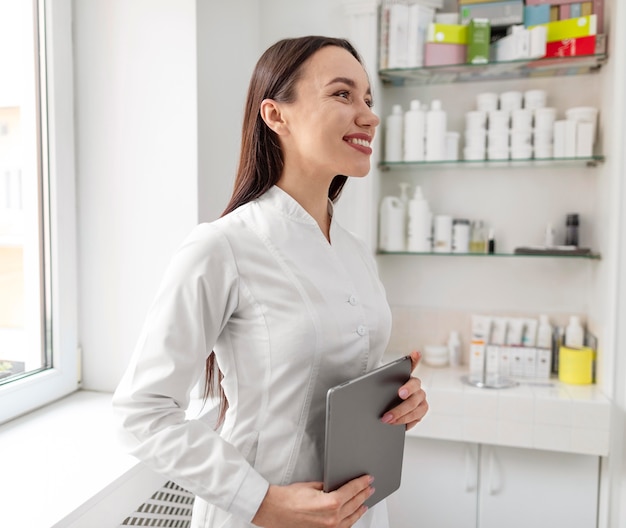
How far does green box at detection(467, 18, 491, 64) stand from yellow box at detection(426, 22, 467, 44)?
0.14ft

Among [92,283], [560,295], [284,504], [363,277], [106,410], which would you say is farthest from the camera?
[560,295]

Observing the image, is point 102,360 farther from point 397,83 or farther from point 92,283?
point 397,83

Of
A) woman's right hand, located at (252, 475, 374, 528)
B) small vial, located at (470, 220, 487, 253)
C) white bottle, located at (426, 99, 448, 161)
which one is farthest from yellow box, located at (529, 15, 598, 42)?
woman's right hand, located at (252, 475, 374, 528)

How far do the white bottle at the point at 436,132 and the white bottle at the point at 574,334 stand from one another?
798mm

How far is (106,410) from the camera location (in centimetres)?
155

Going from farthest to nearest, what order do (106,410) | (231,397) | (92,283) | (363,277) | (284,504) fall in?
(92,283)
(106,410)
(363,277)
(231,397)
(284,504)

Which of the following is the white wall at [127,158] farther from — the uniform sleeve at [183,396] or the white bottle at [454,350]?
the white bottle at [454,350]

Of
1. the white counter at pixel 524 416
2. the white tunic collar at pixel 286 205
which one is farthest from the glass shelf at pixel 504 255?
the white tunic collar at pixel 286 205

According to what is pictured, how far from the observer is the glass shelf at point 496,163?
2.10 m

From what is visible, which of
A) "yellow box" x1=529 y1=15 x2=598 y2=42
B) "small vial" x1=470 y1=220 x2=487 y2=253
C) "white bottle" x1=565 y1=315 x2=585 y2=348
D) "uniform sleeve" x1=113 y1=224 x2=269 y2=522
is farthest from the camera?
"small vial" x1=470 y1=220 x2=487 y2=253

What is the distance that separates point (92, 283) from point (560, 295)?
174 cm

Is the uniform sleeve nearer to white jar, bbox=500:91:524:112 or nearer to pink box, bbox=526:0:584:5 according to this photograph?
white jar, bbox=500:91:524:112

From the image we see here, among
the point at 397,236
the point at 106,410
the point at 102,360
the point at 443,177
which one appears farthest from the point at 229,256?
the point at 443,177

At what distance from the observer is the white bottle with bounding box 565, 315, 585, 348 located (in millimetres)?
2121
